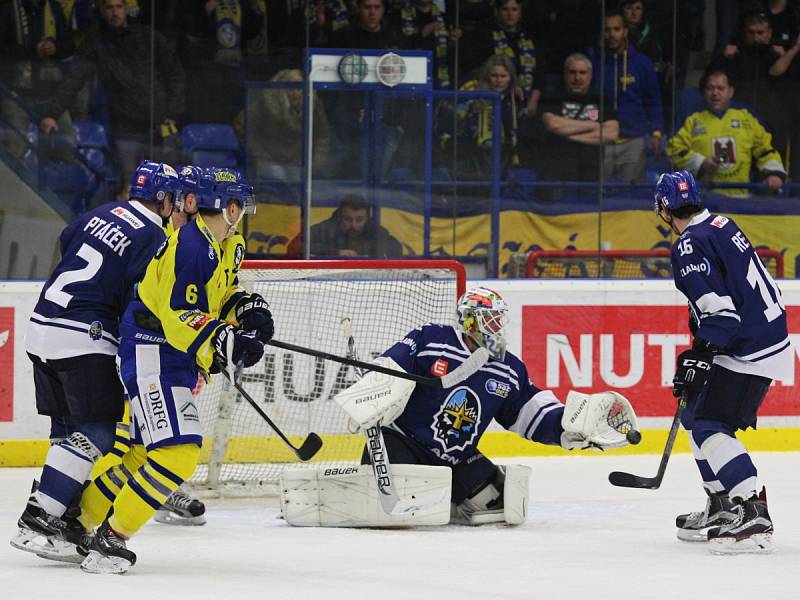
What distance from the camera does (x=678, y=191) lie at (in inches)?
183

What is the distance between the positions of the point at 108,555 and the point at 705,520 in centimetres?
182

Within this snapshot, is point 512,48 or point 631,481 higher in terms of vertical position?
point 512,48

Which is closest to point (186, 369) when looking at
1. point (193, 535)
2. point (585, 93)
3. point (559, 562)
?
point (193, 535)

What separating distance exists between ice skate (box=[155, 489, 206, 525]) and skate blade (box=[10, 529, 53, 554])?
2.89ft

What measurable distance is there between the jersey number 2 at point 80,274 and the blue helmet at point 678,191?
164 centimetres

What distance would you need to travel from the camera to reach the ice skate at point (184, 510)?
16.5 feet

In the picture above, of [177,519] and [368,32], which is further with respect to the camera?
[368,32]

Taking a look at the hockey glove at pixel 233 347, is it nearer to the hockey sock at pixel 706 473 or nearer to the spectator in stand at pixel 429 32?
the hockey sock at pixel 706 473

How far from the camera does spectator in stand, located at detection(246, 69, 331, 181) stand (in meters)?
7.64

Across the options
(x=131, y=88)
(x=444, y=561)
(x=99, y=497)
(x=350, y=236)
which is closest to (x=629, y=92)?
(x=350, y=236)

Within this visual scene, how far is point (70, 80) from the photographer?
25.5 feet

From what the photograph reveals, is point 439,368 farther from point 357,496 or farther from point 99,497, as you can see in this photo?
point 99,497

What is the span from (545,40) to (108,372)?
4.63m

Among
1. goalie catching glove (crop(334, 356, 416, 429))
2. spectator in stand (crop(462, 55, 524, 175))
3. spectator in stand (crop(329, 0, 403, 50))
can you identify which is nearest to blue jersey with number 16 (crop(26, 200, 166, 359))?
goalie catching glove (crop(334, 356, 416, 429))
